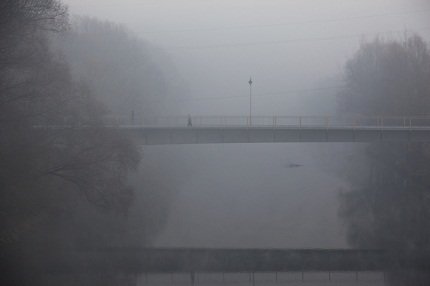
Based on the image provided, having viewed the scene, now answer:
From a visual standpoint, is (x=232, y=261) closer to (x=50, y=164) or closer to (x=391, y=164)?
(x=50, y=164)

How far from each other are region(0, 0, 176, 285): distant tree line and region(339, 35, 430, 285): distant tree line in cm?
650

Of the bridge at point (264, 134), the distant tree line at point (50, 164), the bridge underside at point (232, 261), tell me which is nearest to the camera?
the bridge underside at point (232, 261)

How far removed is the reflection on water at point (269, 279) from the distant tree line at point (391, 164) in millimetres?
572

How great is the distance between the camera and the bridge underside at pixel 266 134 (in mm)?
26250

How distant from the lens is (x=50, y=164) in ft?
52.4

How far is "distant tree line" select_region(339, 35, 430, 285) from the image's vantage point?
1708 centimetres

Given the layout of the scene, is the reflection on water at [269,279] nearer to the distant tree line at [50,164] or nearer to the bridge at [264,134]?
the distant tree line at [50,164]

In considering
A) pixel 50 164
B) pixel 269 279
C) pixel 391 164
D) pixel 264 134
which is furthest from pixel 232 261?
pixel 391 164

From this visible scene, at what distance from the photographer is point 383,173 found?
32750 millimetres

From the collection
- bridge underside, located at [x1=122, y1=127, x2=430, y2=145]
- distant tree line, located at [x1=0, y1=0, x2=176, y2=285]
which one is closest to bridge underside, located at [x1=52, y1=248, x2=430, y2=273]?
distant tree line, located at [x1=0, y1=0, x2=176, y2=285]

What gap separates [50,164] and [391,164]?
2296cm

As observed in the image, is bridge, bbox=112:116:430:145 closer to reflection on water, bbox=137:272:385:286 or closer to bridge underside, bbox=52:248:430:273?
bridge underside, bbox=52:248:430:273

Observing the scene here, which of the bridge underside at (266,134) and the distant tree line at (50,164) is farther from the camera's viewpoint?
the bridge underside at (266,134)

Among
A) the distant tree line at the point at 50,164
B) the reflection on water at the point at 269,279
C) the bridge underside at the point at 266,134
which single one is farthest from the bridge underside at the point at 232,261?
the bridge underside at the point at 266,134
